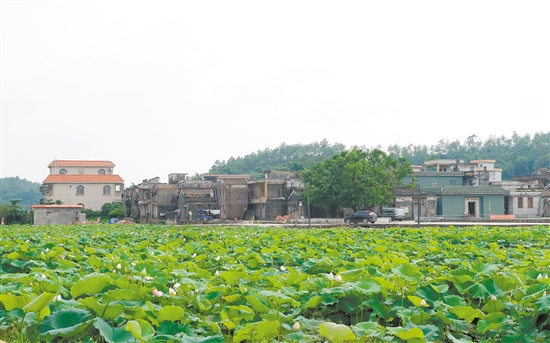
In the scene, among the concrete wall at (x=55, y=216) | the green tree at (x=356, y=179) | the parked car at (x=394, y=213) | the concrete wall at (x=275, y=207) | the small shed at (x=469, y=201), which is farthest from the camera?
the concrete wall at (x=275, y=207)

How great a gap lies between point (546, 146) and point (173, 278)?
77.5 metres

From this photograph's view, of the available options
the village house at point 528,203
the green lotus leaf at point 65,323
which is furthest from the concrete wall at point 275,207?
the green lotus leaf at point 65,323

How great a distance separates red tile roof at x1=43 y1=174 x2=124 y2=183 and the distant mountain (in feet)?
124

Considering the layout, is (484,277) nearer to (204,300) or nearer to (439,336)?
(439,336)

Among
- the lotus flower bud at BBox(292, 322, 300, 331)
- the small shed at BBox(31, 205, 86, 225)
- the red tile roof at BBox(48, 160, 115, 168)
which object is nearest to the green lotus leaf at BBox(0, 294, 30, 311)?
the lotus flower bud at BBox(292, 322, 300, 331)

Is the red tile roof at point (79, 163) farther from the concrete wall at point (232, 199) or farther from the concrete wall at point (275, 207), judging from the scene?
the concrete wall at point (275, 207)

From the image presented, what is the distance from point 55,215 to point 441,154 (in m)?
64.2

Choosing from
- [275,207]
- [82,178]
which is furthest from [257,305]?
[82,178]

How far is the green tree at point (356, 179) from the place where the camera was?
34.6 m

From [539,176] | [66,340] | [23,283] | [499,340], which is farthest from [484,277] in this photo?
[539,176]

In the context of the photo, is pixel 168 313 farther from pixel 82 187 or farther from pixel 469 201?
pixel 82 187

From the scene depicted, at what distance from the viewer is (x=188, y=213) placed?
140 feet

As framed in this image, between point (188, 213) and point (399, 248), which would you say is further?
point (188, 213)

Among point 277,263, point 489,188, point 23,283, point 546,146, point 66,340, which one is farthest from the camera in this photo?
point 546,146
